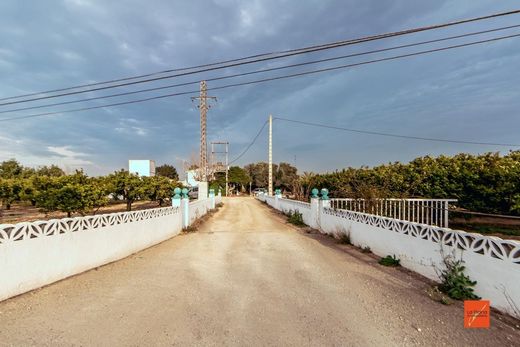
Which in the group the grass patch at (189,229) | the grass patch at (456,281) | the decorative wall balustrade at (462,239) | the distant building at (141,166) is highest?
the distant building at (141,166)

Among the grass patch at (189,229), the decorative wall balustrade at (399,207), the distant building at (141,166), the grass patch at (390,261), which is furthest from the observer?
the distant building at (141,166)

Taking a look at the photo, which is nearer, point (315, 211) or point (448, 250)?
point (448, 250)

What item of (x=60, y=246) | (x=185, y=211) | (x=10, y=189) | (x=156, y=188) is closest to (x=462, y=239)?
(x=60, y=246)

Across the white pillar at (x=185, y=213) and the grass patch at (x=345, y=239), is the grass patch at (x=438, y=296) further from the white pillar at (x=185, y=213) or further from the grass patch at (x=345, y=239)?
the white pillar at (x=185, y=213)

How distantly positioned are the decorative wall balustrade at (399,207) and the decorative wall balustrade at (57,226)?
21.3ft

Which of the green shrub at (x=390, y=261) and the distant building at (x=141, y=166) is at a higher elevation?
the distant building at (x=141, y=166)

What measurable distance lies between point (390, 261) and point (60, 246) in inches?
235

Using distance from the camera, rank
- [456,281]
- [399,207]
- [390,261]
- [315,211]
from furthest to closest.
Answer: [315,211], [399,207], [390,261], [456,281]

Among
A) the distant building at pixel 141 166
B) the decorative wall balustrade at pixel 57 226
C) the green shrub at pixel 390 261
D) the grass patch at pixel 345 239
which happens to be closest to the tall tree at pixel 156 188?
the decorative wall balustrade at pixel 57 226

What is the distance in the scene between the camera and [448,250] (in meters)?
4.03

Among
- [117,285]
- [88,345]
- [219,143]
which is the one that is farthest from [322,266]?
[219,143]

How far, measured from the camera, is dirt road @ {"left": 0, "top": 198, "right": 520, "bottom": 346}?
109 inches

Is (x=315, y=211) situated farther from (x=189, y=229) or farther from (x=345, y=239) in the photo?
(x=189, y=229)

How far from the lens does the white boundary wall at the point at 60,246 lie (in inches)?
144
